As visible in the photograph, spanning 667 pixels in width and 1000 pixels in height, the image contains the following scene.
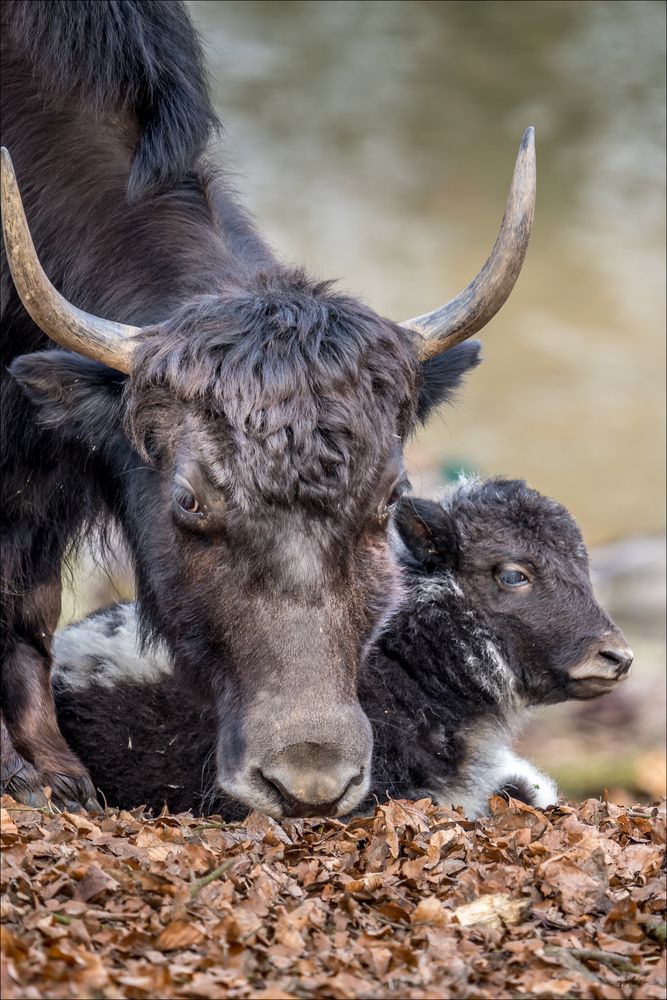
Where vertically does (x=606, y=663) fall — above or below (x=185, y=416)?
above

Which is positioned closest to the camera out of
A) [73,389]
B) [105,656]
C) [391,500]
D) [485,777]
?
[391,500]

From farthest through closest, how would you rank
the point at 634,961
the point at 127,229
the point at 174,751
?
the point at 174,751 → the point at 127,229 → the point at 634,961

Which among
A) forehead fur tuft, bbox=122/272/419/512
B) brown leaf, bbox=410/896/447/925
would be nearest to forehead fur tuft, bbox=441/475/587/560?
forehead fur tuft, bbox=122/272/419/512

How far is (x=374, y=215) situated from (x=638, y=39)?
5126 mm

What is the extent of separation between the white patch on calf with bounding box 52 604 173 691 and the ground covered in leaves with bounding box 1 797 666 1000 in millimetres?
1386

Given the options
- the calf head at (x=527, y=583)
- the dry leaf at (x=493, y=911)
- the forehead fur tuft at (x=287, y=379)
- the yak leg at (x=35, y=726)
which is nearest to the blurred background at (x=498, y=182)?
the calf head at (x=527, y=583)

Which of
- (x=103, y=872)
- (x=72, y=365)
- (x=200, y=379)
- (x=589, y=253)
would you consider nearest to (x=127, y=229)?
(x=72, y=365)

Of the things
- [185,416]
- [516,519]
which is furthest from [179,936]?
[516,519]

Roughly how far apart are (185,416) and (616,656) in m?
2.50

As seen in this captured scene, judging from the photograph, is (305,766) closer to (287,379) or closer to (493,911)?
(493,911)

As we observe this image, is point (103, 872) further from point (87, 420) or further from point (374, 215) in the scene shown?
point (374, 215)

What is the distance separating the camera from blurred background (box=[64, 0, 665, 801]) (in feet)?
68.4

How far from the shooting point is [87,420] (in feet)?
18.0

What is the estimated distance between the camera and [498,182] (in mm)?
22172
